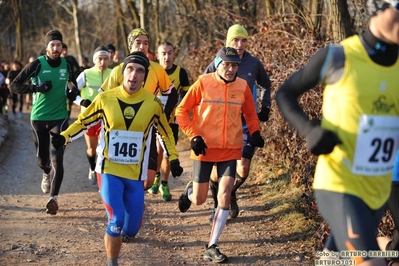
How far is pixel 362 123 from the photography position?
364 cm

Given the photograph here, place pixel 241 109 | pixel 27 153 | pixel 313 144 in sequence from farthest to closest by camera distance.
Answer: pixel 27 153
pixel 241 109
pixel 313 144

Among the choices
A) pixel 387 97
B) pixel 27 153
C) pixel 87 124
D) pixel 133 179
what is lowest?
pixel 27 153

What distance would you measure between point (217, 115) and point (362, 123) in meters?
2.99

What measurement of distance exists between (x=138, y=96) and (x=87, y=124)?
567mm

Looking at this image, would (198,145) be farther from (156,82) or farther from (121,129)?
(156,82)

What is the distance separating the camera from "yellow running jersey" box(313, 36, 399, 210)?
143 inches

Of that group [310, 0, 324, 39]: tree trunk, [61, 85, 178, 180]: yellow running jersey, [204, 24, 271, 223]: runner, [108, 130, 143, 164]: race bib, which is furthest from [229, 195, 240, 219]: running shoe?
[310, 0, 324, 39]: tree trunk

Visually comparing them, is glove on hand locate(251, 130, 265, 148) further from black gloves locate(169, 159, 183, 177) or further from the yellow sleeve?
the yellow sleeve

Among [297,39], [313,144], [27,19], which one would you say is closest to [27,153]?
[297,39]

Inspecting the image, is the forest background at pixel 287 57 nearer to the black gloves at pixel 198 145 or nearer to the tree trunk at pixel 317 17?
the tree trunk at pixel 317 17

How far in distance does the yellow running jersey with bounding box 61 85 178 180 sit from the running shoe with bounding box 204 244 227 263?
3.80 feet

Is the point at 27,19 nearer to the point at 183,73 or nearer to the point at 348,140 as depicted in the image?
the point at 183,73

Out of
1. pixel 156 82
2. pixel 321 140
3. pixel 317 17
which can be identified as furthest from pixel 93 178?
pixel 321 140

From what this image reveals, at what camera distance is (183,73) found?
932 cm
